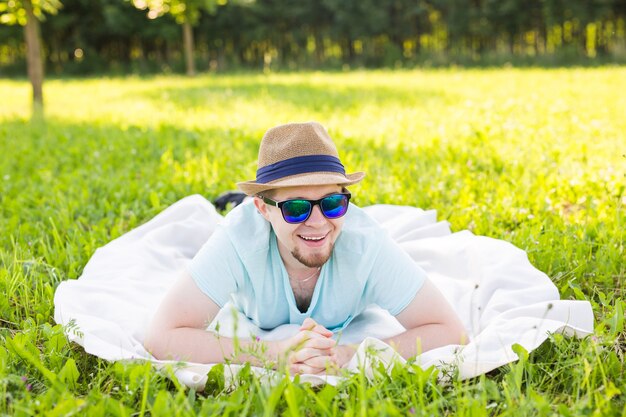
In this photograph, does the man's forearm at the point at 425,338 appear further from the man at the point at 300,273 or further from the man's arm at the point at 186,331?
the man's arm at the point at 186,331

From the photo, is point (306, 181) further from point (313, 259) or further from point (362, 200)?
point (362, 200)

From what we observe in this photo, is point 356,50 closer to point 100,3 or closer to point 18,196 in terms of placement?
point 100,3

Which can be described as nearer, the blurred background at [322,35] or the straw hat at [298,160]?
the straw hat at [298,160]

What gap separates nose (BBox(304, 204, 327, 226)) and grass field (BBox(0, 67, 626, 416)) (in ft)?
2.23

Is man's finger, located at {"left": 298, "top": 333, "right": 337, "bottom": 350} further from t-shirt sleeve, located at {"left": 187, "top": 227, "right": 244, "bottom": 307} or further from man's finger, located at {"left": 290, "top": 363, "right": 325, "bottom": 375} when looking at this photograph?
t-shirt sleeve, located at {"left": 187, "top": 227, "right": 244, "bottom": 307}

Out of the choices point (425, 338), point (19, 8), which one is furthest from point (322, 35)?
point (425, 338)

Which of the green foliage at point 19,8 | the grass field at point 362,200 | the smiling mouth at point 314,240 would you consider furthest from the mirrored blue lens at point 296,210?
the green foliage at point 19,8

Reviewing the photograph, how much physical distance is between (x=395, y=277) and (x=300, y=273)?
452mm

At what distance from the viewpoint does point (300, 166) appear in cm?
264

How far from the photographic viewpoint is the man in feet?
8.75

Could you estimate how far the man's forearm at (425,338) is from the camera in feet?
9.23

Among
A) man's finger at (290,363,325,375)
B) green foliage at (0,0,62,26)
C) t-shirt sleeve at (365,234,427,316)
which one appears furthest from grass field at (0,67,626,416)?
green foliage at (0,0,62,26)

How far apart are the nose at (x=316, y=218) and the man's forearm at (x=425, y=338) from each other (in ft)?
2.09

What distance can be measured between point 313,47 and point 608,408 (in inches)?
1511
